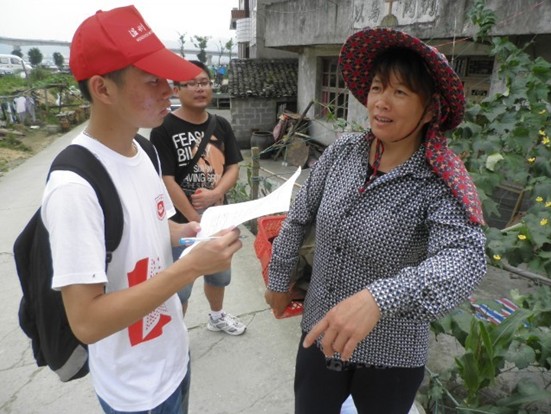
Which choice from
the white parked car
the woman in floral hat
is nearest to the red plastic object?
the woman in floral hat

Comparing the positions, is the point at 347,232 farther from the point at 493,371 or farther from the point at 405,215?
the point at 493,371

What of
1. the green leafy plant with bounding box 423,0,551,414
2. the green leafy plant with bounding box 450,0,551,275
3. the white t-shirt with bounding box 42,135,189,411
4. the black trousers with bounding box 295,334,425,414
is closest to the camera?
the white t-shirt with bounding box 42,135,189,411

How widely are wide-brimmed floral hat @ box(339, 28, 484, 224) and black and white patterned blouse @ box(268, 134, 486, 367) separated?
0.11 ft

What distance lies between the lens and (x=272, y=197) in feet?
4.13

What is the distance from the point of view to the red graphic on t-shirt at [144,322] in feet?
3.49

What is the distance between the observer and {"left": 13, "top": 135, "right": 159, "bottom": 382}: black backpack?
3.03 feet

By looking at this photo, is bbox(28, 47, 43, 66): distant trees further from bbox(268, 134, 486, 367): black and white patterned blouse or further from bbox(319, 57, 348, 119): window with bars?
bbox(268, 134, 486, 367): black and white patterned blouse

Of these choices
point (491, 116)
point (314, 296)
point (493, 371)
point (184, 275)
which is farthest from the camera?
point (491, 116)

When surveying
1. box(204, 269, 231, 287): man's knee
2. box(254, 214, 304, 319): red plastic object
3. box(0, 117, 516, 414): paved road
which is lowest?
box(0, 117, 516, 414): paved road

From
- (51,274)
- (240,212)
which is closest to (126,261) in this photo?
(51,274)

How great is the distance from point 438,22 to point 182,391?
595 centimetres

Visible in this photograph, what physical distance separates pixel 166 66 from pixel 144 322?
71 cm

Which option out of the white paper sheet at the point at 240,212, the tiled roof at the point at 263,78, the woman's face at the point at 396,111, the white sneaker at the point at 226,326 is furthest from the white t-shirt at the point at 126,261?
the tiled roof at the point at 263,78

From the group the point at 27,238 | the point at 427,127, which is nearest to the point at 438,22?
the point at 427,127
